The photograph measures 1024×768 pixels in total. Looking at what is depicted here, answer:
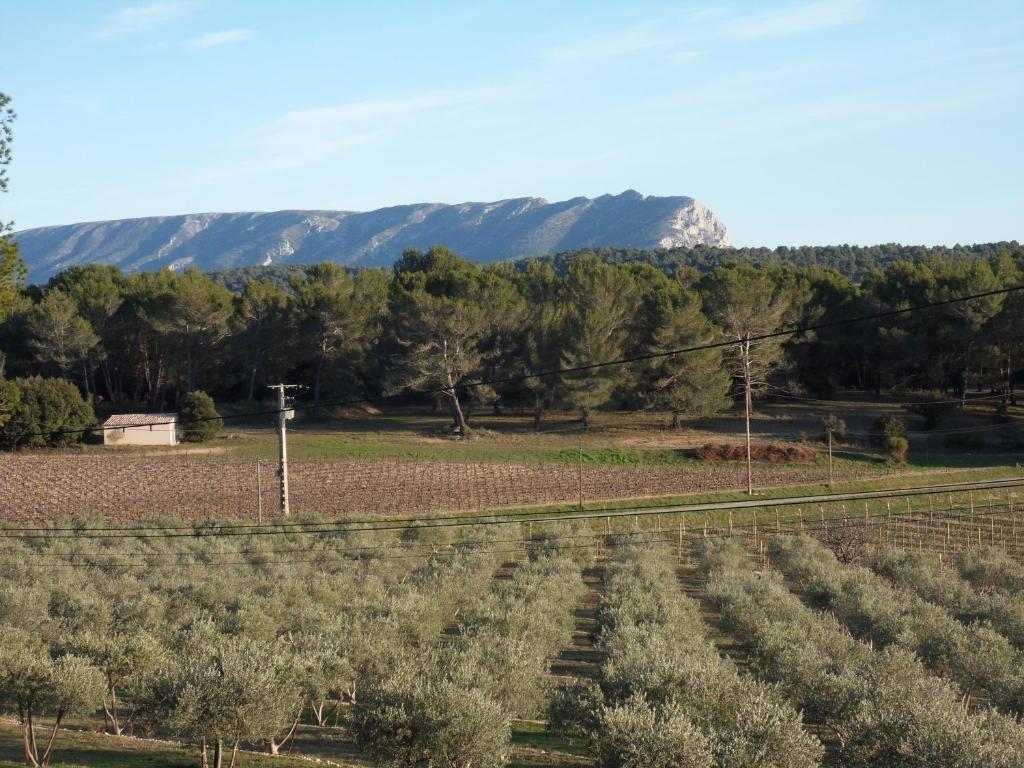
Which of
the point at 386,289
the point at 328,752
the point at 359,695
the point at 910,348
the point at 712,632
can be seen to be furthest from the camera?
the point at 386,289

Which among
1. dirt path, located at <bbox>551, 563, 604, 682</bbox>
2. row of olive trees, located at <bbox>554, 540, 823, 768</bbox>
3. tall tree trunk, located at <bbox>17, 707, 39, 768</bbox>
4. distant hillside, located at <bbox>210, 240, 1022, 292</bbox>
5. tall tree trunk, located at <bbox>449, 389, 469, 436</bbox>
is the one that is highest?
distant hillside, located at <bbox>210, 240, 1022, 292</bbox>

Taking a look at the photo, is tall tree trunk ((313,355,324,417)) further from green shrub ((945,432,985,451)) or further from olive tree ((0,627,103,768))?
olive tree ((0,627,103,768))

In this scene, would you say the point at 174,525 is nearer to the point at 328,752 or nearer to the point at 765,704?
the point at 328,752

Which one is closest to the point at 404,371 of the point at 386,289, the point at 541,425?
the point at 541,425

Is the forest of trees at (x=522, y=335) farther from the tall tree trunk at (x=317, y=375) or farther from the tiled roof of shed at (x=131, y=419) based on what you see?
the tiled roof of shed at (x=131, y=419)

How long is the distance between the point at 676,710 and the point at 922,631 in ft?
35.9

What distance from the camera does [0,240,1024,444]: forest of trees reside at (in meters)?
57.6

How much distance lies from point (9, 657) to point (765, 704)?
38.0 feet

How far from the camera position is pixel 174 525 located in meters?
37.2

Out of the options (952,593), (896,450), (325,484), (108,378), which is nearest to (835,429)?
(896,450)

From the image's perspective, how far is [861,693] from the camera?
51.9 feet

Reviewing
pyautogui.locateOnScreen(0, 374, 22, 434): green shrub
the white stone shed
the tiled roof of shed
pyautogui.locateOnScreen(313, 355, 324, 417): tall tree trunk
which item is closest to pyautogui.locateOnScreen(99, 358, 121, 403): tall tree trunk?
the tiled roof of shed

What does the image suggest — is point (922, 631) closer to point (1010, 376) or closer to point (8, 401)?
point (8, 401)

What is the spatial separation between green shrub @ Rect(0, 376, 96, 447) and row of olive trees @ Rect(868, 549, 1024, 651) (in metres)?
39.9
